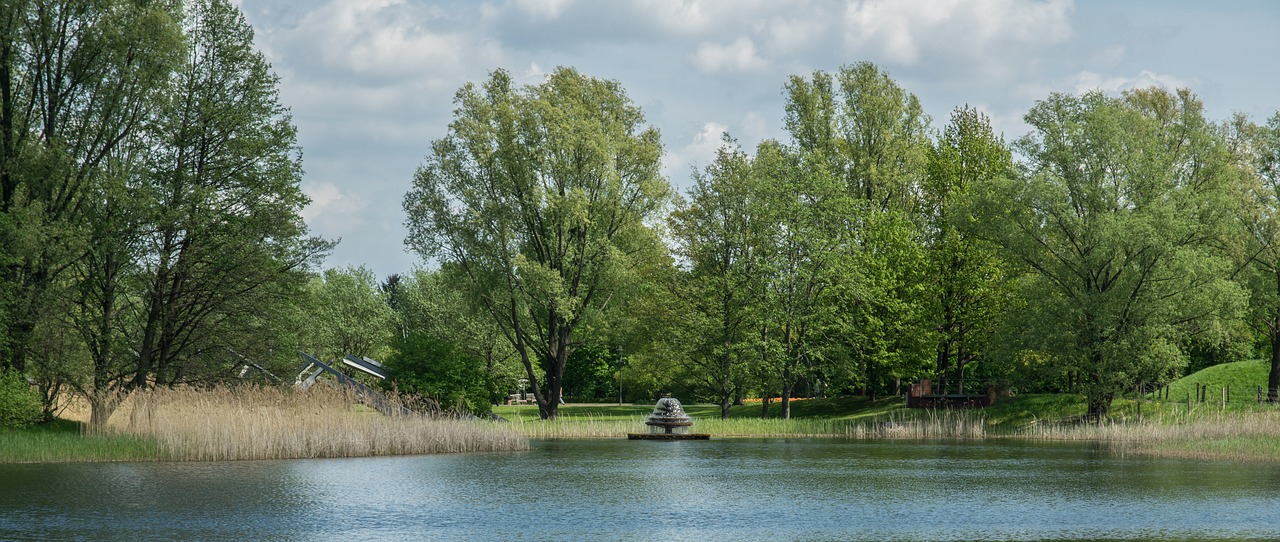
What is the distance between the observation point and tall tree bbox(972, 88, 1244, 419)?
171 ft

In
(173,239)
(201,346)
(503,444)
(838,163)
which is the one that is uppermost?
(838,163)

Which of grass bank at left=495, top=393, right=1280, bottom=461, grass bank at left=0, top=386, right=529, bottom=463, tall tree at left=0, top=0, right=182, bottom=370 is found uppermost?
tall tree at left=0, top=0, right=182, bottom=370

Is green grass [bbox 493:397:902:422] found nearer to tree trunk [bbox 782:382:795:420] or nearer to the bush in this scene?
tree trunk [bbox 782:382:795:420]

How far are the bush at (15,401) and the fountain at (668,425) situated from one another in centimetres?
2275

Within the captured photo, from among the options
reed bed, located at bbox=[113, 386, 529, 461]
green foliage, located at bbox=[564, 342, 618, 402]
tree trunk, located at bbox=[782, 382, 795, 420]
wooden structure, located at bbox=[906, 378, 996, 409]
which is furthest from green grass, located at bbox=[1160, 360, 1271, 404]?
green foliage, located at bbox=[564, 342, 618, 402]

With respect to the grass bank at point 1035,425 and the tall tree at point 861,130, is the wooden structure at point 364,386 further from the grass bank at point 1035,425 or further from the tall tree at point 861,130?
the tall tree at point 861,130

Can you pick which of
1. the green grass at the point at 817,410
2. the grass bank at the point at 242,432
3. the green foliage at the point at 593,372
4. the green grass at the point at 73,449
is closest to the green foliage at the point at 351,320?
the green foliage at the point at 593,372

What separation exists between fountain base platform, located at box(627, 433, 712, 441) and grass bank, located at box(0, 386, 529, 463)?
1039cm

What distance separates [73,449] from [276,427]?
18.6 ft

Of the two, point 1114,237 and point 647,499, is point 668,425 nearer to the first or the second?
point 1114,237

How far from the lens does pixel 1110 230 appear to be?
2031 inches

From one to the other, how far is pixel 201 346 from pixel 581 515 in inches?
1127

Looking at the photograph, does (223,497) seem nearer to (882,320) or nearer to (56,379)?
(56,379)

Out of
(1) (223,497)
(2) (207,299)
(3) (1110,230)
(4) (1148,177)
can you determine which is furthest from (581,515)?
(4) (1148,177)
